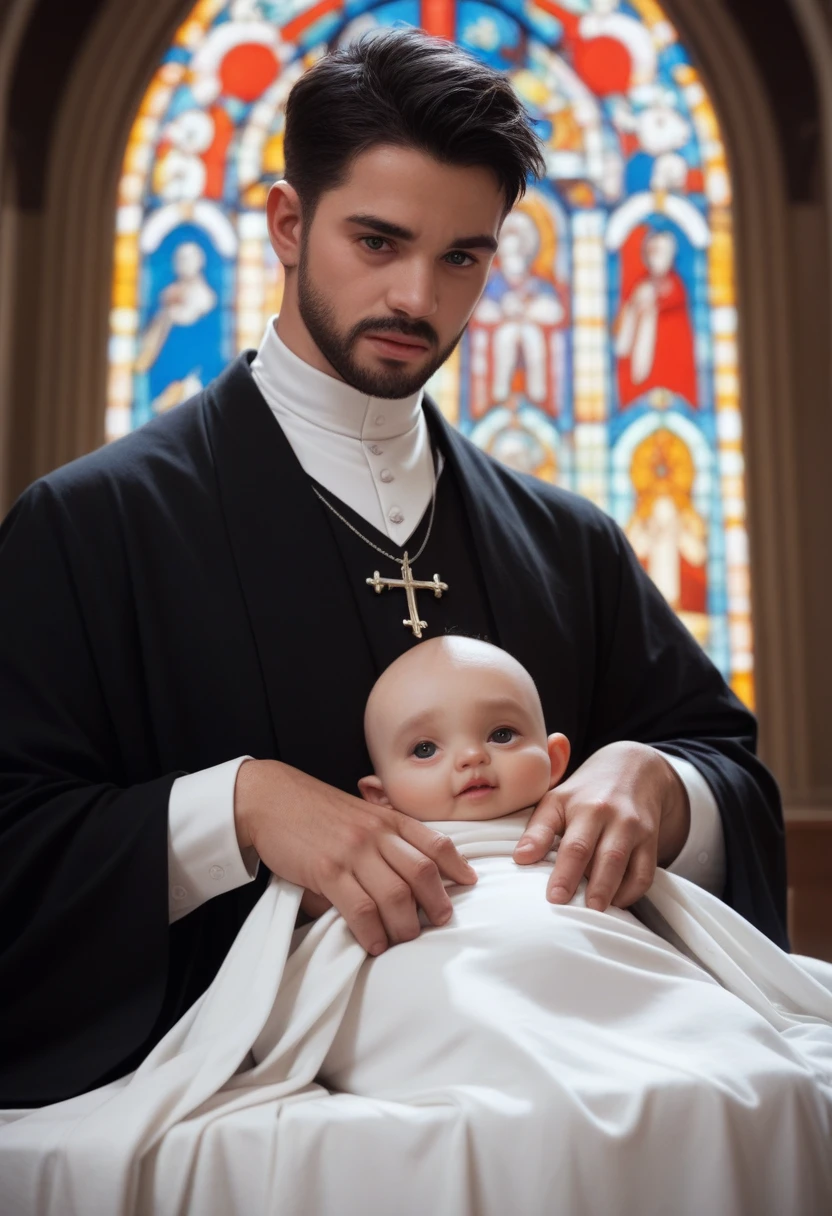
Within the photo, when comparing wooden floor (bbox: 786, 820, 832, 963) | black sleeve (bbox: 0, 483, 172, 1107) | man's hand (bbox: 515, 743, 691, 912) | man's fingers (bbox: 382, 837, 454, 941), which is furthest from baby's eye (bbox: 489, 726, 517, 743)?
wooden floor (bbox: 786, 820, 832, 963)

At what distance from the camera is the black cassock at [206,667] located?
187cm

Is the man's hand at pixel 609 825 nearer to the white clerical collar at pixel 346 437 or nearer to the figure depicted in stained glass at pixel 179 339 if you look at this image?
the white clerical collar at pixel 346 437

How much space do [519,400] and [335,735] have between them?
13.2 feet

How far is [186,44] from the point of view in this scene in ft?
20.6

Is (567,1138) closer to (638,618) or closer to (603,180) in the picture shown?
(638,618)

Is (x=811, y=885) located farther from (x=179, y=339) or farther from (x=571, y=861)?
(x=179, y=339)

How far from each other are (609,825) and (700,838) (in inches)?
14.2

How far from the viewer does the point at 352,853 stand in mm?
1776

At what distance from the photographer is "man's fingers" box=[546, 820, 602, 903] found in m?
1.82

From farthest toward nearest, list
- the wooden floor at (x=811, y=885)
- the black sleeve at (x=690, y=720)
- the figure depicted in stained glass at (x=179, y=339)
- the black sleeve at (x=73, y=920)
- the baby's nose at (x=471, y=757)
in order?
1. the figure depicted in stained glass at (x=179, y=339)
2. the wooden floor at (x=811, y=885)
3. the black sleeve at (x=690, y=720)
4. the baby's nose at (x=471, y=757)
5. the black sleeve at (x=73, y=920)

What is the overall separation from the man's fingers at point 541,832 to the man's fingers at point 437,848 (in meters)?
0.11

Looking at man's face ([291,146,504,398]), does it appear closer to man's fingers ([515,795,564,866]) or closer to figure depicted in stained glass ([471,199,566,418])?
man's fingers ([515,795,564,866])

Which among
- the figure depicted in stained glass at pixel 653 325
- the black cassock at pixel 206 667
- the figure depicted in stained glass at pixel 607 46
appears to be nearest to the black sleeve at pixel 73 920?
the black cassock at pixel 206 667

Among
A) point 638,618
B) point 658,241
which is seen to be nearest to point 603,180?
point 658,241
